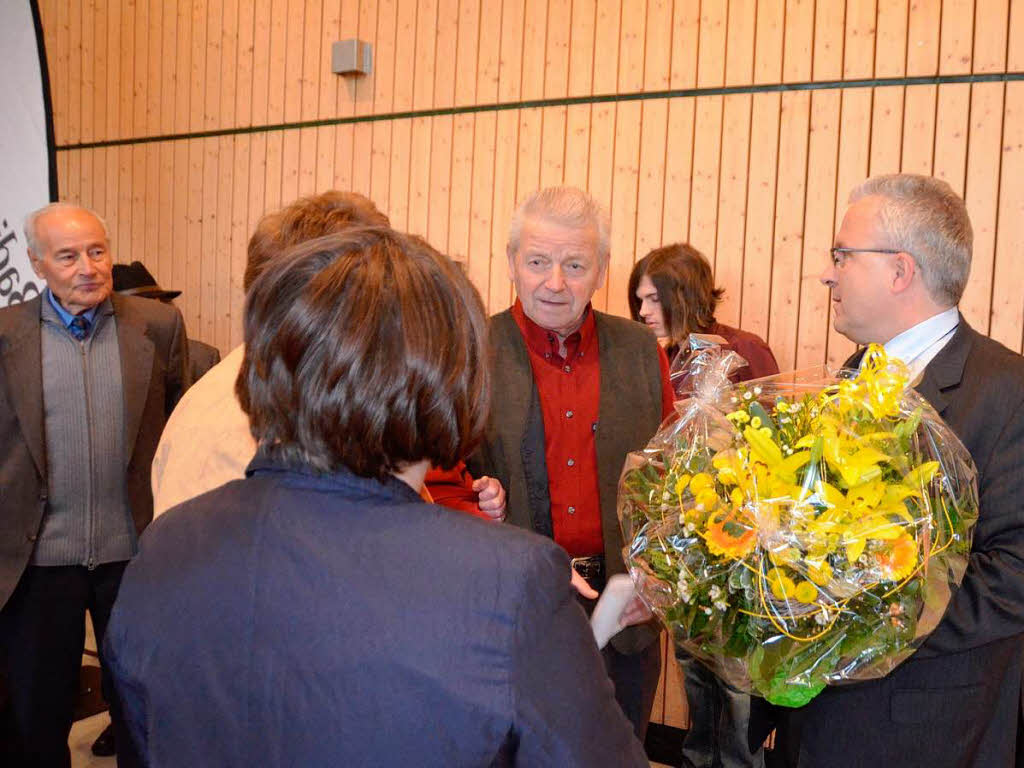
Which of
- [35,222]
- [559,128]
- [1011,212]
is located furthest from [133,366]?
[1011,212]

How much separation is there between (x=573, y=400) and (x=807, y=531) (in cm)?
125

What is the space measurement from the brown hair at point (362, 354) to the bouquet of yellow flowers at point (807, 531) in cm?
55

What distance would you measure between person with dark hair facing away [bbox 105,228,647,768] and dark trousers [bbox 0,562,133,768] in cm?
237

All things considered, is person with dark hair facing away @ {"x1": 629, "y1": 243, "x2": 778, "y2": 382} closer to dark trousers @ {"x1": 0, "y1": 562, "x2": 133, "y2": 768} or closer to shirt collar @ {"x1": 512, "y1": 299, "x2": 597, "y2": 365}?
shirt collar @ {"x1": 512, "y1": 299, "x2": 597, "y2": 365}

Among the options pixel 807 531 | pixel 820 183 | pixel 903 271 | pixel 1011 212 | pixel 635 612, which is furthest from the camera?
pixel 820 183

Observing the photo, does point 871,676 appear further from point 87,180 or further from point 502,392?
point 87,180

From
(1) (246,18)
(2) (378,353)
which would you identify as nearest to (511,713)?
(2) (378,353)

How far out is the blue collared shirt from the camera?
346 cm

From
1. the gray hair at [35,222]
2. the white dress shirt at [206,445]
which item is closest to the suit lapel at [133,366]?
the gray hair at [35,222]

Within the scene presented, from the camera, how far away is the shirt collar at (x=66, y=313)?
11.4ft

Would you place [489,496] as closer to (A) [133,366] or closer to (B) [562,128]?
(A) [133,366]

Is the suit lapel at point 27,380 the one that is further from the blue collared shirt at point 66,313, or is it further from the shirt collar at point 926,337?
the shirt collar at point 926,337

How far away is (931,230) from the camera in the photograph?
7.02 feet

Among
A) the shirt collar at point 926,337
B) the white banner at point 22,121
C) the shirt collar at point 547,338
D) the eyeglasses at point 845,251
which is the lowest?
the shirt collar at point 547,338
